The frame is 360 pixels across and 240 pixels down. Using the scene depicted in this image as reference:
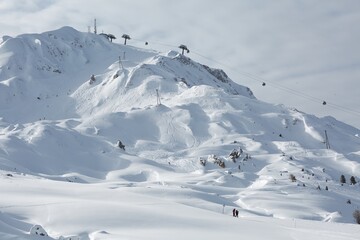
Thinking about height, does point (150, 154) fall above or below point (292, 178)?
above

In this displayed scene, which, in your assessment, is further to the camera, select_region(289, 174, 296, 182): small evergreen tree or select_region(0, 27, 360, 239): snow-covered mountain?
select_region(289, 174, 296, 182): small evergreen tree

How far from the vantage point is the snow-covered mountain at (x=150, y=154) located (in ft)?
66.7

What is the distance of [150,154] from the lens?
194ft

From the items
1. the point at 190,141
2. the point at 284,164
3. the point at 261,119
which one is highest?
the point at 261,119

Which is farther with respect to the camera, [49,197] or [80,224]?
[49,197]

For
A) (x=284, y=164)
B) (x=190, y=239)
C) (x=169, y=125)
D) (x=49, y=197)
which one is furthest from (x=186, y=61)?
(x=190, y=239)

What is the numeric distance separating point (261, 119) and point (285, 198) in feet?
117

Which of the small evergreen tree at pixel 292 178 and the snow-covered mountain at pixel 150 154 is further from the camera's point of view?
the small evergreen tree at pixel 292 178

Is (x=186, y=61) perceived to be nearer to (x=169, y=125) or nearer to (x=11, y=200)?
(x=169, y=125)

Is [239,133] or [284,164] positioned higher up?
[239,133]

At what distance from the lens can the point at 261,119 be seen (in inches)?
2938

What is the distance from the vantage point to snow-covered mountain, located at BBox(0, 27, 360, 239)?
2033 centimetres

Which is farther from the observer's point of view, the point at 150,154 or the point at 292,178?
the point at 150,154

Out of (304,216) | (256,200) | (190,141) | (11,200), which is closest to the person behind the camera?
(11,200)
